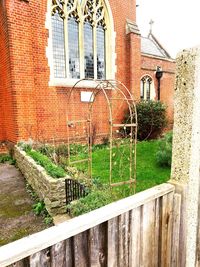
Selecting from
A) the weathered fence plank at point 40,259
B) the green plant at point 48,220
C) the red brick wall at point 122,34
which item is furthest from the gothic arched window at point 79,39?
the weathered fence plank at point 40,259

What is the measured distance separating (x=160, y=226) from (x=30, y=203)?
3.54m

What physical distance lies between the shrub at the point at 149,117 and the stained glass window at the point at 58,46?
3754 mm

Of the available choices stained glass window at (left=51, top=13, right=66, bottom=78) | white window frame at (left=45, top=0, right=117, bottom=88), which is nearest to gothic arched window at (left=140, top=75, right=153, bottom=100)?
white window frame at (left=45, top=0, right=117, bottom=88)

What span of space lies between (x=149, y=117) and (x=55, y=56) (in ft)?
16.9

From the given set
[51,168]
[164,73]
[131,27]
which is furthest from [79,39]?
[164,73]

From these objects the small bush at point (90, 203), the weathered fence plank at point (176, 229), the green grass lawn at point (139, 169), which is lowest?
the green grass lawn at point (139, 169)

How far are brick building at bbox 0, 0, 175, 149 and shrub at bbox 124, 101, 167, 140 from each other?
763 mm

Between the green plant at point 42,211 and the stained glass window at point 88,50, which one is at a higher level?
the stained glass window at point 88,50

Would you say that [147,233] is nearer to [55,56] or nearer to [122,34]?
[55,56]

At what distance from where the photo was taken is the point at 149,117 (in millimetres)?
10352

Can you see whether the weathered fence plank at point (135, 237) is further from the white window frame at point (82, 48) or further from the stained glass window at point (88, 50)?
the stained glass window at point (88, 50)

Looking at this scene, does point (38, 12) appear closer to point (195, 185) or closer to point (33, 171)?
point (33, 171)

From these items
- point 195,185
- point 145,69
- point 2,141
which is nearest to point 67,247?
point 195,185

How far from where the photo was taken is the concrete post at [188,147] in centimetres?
151
